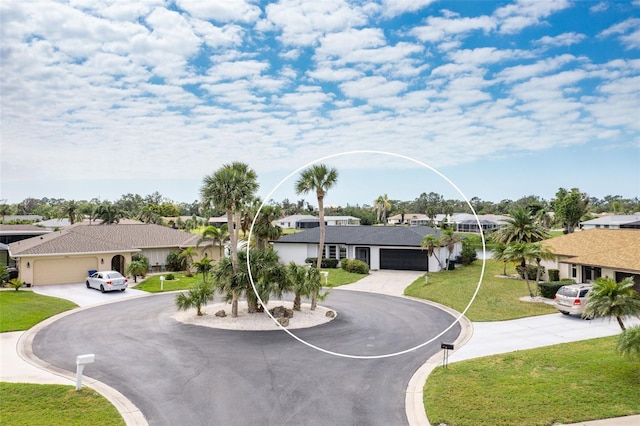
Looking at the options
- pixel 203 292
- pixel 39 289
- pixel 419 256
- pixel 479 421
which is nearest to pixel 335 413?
pixel 479 421

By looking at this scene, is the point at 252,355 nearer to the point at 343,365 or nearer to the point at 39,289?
the point at 343,365

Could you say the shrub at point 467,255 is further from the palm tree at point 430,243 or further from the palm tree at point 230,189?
the palm tree at point 230,189

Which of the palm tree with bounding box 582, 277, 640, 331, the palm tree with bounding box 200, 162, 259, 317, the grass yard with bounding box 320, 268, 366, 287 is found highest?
the palm tree with bounding box 200, 162, 259, 317

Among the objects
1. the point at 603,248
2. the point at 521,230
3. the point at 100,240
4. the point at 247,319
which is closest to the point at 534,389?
the point at 247,319

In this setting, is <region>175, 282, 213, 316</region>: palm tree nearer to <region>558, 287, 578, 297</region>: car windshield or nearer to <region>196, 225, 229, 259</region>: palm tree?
<region>196, 225, 229, 259</region>: palm tree

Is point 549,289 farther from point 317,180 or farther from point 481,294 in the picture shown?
point 317,180

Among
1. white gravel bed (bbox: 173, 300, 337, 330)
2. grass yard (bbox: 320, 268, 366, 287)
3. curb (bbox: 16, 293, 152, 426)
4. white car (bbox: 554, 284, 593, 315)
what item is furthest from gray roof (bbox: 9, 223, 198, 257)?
white car (bbox: 554, 284, 593, 315)

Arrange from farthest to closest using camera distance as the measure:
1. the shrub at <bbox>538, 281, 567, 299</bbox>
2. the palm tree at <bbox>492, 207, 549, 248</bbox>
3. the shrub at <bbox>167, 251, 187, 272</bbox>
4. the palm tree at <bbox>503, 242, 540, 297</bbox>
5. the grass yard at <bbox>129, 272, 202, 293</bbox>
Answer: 1. the shrub at <bbox>167, 251, 187, 272</bbox>
2. the palm tree at <bbox>492, 207, 549, 248</bbox>
3. the grass yard at <bbox>129, 272, 202, 293</bbox>
4. the palm tree at <bbox>503, 242, 540, 297</bbox>
5. the shrub at <bbox>538, 281, 567, 299</bbox>
